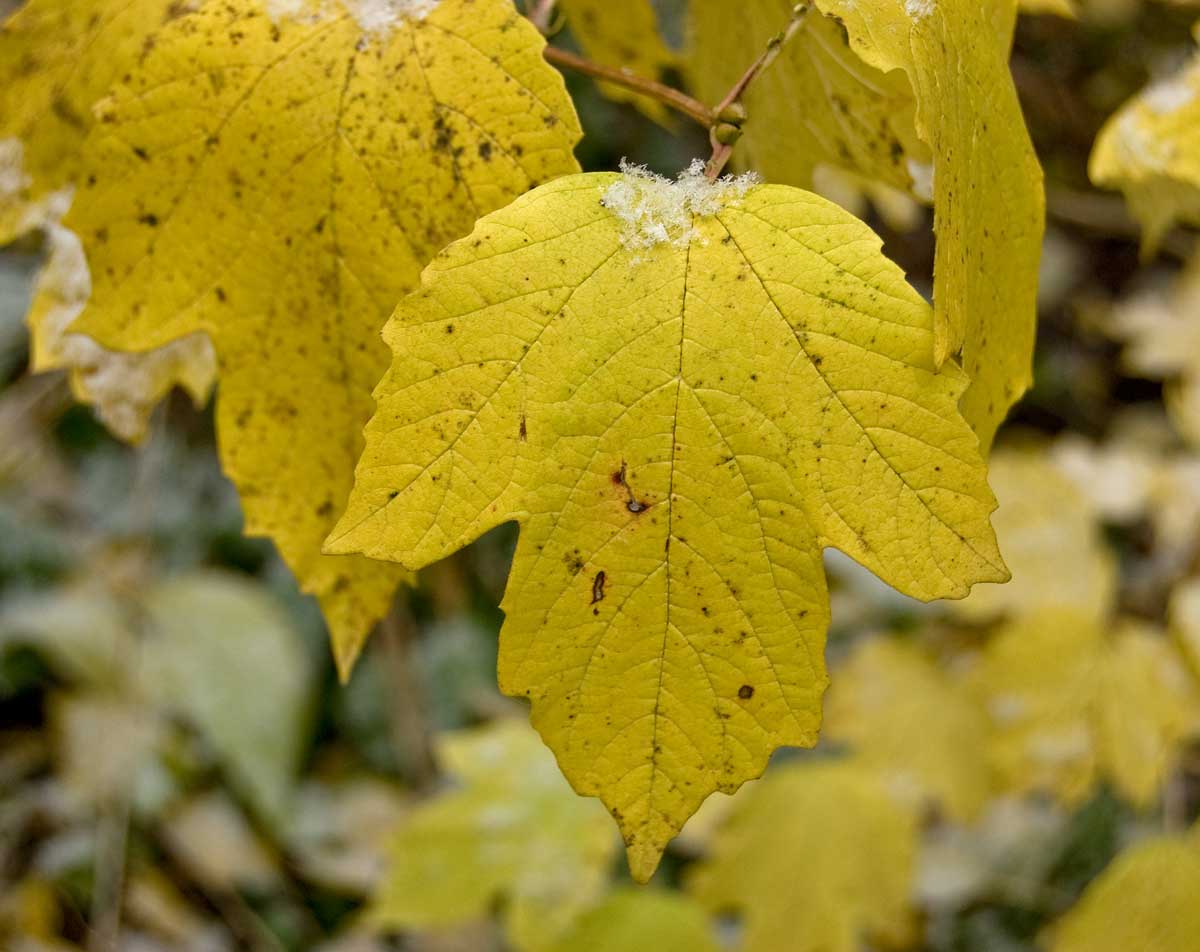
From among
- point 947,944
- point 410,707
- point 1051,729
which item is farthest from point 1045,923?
point 410,707

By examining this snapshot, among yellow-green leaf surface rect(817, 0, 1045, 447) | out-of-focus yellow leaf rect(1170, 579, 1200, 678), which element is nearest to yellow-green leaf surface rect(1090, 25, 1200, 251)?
yellow-green leaf surface rect(817, 0, 1045, 447)

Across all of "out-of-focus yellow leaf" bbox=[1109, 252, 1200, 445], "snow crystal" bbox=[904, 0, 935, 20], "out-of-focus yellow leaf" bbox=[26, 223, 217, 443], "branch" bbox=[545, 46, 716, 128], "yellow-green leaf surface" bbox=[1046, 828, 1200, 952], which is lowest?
"yellow-green leaf surface" bbox=[1046, 828, 1200, 952]

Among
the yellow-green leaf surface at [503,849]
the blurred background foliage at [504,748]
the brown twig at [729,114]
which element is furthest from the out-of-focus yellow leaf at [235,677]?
the brown twig at [729,114]

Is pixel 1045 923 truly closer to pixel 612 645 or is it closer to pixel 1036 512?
pixel 1036 512

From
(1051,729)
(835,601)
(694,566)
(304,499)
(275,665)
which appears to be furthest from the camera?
(835,601)

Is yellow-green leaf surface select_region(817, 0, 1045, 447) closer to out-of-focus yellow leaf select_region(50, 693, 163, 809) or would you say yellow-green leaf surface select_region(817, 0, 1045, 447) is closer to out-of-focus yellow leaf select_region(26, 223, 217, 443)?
out-of-focus yellow leaf select_region(26, 223, 217, 443)

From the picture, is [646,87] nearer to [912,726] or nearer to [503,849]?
[503,849]
